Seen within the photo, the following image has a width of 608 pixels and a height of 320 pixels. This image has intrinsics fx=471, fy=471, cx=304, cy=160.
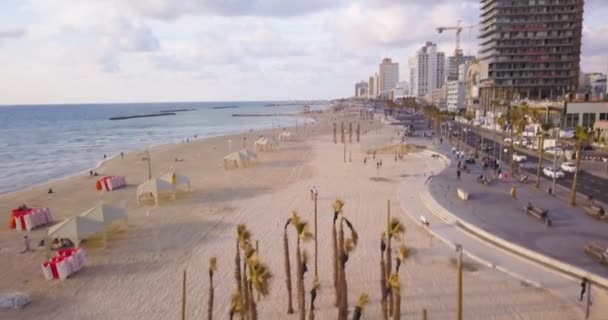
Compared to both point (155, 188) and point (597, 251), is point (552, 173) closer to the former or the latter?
point (597, 251)

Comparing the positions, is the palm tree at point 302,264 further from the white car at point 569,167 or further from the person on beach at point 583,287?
the white car at point 569,167

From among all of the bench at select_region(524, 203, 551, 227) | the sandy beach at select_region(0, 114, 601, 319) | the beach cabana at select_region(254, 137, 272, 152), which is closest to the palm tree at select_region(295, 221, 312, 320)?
the sandy beach at select_region(0, 114, 601, 319)

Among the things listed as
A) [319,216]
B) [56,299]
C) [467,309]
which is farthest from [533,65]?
[56,299]

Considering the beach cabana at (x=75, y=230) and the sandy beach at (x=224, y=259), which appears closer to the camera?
the sandy beach at (x=224, y=259)

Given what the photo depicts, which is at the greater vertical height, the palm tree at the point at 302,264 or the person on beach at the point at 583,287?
the palm tree at the point at 302,264

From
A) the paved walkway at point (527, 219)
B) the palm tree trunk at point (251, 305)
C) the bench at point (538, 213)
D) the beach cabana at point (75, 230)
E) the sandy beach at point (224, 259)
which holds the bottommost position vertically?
the sandy beach at point (224, 259)

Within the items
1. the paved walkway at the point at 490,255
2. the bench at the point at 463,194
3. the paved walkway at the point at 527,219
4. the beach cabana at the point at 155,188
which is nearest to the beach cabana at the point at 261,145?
the beach cabana at the point at 155,188

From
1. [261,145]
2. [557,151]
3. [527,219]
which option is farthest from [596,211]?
[261,145]

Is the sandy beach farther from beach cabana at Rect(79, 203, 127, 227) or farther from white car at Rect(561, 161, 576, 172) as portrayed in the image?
white car at Rect(561, 161, 576, 172)
